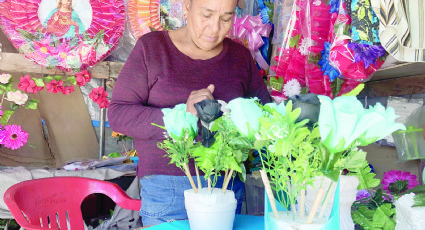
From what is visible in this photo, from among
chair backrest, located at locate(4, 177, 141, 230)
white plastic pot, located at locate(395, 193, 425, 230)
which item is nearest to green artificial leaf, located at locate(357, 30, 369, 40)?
white plastic pot, located at locate(395, 193, 425, 230)

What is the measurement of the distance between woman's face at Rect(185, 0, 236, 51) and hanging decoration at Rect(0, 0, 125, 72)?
1111 millimetres

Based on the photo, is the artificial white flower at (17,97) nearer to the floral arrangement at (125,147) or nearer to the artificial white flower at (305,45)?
the floral arrangement at (125,147)

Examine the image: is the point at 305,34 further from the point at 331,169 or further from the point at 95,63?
the point at 95,63

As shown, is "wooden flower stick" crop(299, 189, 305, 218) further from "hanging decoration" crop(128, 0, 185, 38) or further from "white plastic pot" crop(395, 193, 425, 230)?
"hanging decoration" crop(128, 0, 185, 38)

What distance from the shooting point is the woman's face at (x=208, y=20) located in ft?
4.40

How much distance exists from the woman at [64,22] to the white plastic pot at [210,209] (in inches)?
68.6

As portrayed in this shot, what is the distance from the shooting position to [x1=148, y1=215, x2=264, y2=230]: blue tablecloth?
1054 millimetres

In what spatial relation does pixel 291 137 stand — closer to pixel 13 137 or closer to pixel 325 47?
pixel 325 47

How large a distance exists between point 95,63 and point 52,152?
2.37 feet

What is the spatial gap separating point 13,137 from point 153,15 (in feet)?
3.44

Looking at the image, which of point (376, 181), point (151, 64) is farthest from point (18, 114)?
point (376, 181)

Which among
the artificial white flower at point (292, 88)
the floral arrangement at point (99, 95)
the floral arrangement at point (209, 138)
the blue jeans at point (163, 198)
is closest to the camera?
the floral arrangement at point (209, 138)

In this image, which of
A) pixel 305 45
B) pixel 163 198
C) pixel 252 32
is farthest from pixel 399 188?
pixel 252 32

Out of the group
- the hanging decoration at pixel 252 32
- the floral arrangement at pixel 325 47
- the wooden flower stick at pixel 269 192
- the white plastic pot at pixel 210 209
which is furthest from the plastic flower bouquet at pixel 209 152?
the hanging decoration at pixel 252 32
